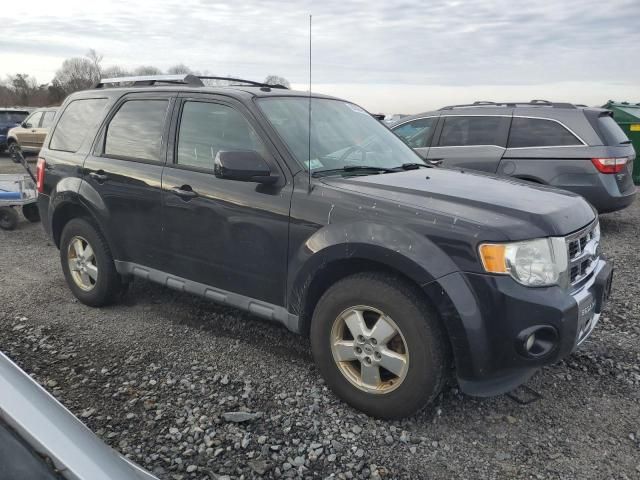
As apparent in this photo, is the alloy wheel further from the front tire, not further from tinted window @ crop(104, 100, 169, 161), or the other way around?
tinted window @ crop(104, 100, 169, 161)

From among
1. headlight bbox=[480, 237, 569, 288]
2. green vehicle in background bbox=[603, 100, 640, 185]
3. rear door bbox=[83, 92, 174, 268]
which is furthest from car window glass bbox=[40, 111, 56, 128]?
headlight bbox=[480, 237, 569, 288]

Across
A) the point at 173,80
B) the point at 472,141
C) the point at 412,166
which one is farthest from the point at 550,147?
the point at 173,80

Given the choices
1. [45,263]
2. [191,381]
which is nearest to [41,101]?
[45,263]

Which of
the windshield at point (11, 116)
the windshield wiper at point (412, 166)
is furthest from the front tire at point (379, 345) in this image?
the windshield at point (11, 116)

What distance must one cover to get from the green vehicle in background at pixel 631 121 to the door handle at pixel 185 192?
862 cm

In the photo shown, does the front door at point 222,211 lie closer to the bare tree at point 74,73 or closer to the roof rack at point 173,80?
the roof rack at point 173,80

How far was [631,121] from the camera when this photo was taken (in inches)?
417

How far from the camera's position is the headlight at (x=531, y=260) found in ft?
8.34

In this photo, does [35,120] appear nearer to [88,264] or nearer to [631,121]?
[88,264]

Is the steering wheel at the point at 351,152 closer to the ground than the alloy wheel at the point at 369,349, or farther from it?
farther from it

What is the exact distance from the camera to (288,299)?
10.5ft

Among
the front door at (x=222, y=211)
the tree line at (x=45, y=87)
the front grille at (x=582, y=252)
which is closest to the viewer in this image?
the front grille at (x=582, y=252)

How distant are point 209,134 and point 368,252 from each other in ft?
5.10

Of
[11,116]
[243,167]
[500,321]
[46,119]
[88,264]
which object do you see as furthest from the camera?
[11,116]
